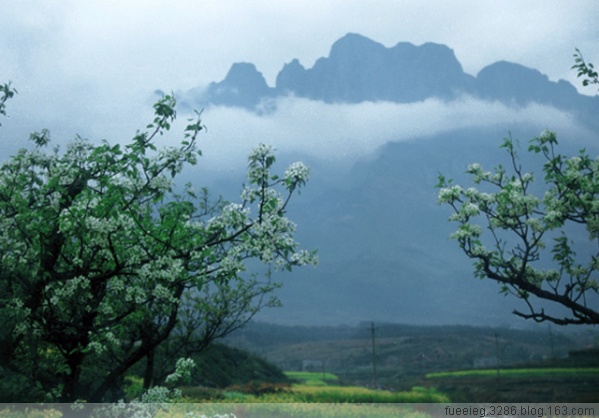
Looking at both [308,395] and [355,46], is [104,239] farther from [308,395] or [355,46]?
[355,46]

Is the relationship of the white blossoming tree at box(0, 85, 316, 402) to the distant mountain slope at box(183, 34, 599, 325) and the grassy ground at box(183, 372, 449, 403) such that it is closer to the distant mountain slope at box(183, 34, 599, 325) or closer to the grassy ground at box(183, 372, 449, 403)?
the grassy ground at box(183, 372, 449, 403)

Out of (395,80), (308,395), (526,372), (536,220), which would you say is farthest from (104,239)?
(395,80)

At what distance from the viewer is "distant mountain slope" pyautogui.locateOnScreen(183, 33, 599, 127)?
29.4m

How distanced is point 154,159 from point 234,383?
518 inches

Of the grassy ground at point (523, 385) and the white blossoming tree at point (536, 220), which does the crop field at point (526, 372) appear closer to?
the grassy ground at point (523, 385)

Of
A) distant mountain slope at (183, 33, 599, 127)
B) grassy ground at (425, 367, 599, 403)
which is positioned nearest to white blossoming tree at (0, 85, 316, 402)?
grassy ground at (425, 367, 599, 403)

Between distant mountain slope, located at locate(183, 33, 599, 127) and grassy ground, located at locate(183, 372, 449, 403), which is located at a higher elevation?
distant mountain slope, located at locate(183, 33, 599, 127)

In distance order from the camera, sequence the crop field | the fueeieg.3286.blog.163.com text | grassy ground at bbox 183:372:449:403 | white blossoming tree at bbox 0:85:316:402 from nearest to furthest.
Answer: white blossoming tree at bbox 0:85:316:402, the fueeieg.3286.blog.163.com text, grassy ground at bbox 183:372:449:403, the crop field

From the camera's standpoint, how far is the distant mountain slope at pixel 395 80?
29.4 meters

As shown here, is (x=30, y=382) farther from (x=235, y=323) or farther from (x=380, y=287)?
(x=380, y=287)

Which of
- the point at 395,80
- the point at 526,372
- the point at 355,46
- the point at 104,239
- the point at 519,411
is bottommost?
the point at 519,411

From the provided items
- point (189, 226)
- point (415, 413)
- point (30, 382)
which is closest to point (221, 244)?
point (189, 226)

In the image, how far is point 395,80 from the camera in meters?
42.2

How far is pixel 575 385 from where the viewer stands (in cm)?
1441
